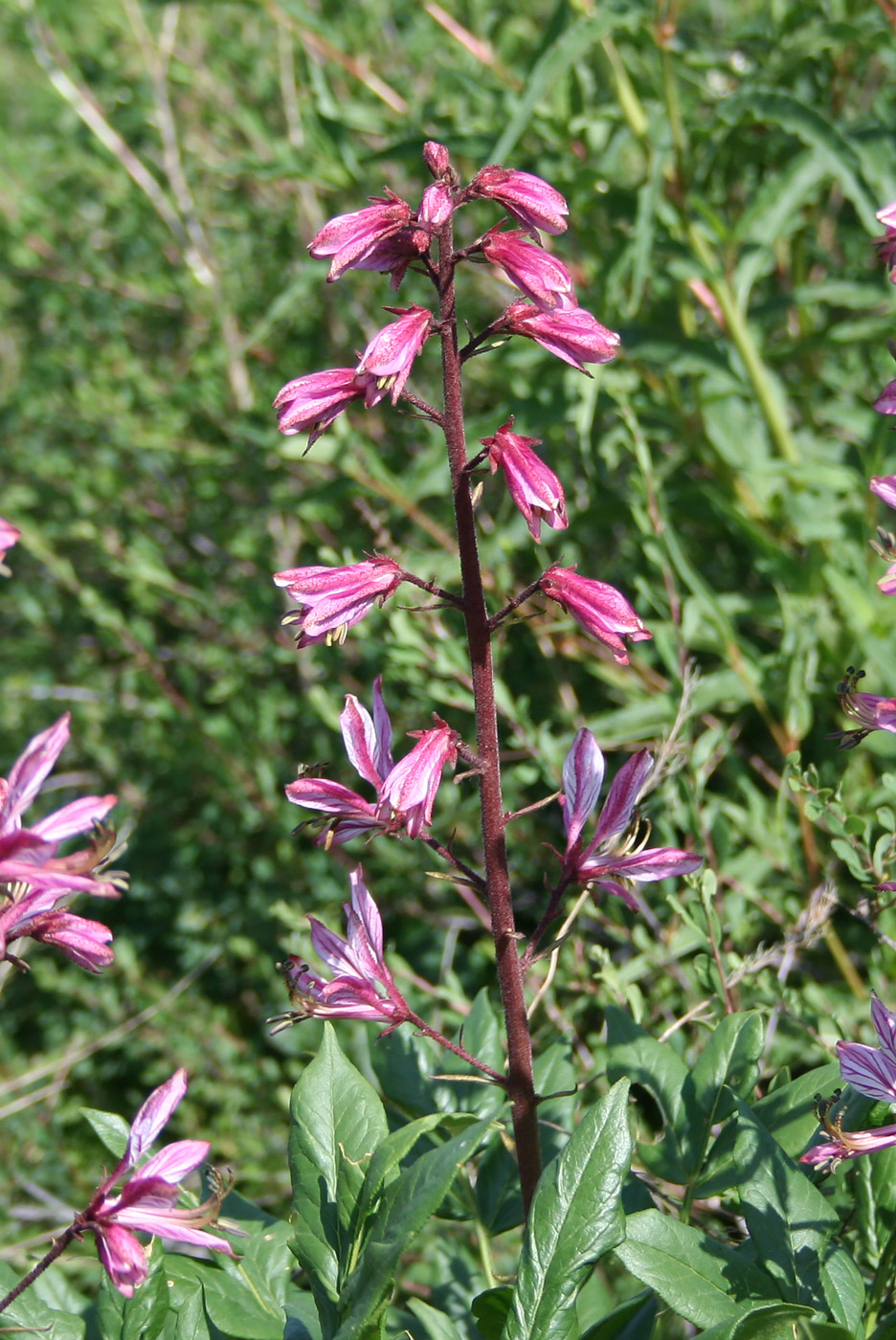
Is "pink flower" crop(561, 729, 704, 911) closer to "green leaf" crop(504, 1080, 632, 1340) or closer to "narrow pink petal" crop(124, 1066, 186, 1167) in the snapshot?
"green leaf" crop(504, 1080, 632, 1340)

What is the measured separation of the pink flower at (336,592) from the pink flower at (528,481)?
0.14m

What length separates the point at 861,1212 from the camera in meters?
1.23

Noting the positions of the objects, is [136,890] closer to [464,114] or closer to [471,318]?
[471,318]

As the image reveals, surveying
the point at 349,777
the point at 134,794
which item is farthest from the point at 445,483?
the point at 134,794

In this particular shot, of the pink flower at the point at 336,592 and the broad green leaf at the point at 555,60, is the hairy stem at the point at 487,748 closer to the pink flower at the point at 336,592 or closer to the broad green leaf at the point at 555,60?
the pink flower at the point at 336,592

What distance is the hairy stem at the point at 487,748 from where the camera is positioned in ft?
3.57

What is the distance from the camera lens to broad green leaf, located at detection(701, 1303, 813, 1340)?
0.91 m

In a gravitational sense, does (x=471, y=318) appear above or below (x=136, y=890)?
above

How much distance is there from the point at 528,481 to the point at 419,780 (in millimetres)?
287

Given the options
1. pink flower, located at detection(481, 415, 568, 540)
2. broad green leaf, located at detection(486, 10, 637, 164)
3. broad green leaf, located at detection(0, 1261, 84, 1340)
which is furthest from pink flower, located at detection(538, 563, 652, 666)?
broad green leaf, located at detection(486, 10, 637, 164)

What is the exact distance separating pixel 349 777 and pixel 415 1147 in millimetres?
1390

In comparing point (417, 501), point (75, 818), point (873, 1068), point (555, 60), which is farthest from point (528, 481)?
point (417, 501)

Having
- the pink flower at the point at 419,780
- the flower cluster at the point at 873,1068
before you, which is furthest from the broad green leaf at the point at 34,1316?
the flower cluster at the point at 873,1068

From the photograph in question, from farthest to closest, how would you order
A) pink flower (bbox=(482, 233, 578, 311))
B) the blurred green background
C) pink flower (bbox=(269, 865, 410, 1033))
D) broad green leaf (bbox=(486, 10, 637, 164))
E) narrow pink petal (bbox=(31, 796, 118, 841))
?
the blurred green background → broad green leaf (bbox=(486, 10, 637, 164)) → pink flower (bbox=(269, 865, 410, 1033)) → pink flower (bbox=(482, 233, 578, 311)) → narrow pink petal (bbox=(31, 796, 118, 841))
